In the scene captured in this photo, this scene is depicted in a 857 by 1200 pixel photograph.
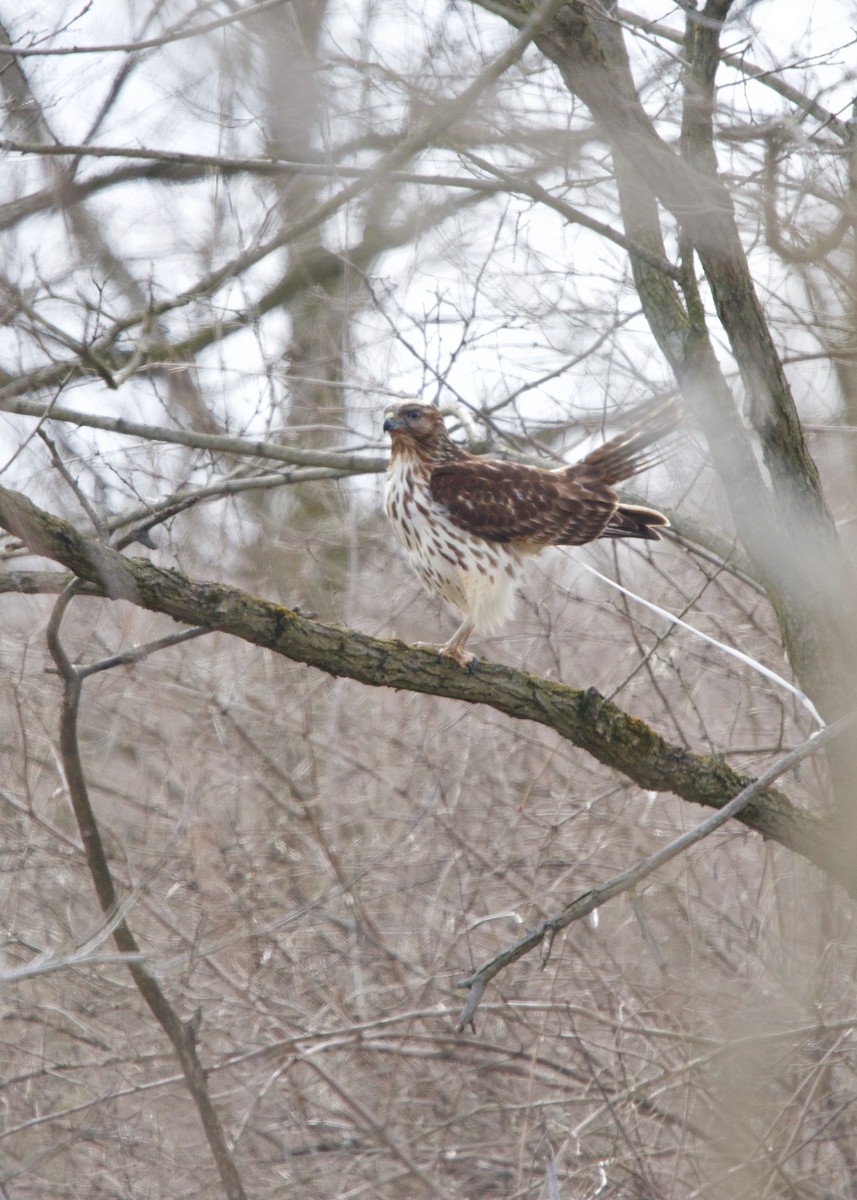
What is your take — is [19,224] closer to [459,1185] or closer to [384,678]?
[384,678]

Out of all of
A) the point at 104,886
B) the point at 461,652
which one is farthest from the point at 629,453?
the point at 104,886

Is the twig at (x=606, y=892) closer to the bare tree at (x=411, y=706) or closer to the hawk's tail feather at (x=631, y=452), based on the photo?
the bare tree at (x=411, y=706)

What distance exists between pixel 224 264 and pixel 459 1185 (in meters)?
4.40

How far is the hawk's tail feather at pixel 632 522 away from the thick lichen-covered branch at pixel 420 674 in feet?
4.07

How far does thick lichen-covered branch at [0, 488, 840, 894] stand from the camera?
10.7 ft

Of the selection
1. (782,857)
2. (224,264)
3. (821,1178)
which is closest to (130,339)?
(224,264)

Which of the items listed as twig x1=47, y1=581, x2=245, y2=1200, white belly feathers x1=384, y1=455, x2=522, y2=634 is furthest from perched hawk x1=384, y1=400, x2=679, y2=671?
twig x1=47, y1=581, x2=245, y2=1200

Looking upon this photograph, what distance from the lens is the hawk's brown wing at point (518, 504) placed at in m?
5.18

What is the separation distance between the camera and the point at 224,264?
19.4ft

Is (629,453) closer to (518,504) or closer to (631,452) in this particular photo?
(631,452)

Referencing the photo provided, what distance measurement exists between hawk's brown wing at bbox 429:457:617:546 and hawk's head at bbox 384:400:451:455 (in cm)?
17

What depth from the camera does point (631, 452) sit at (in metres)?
5.60

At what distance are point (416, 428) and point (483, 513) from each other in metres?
0.53

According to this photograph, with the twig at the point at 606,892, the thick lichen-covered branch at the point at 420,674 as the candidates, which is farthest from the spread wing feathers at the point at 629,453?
the twig at the point at 606,892
